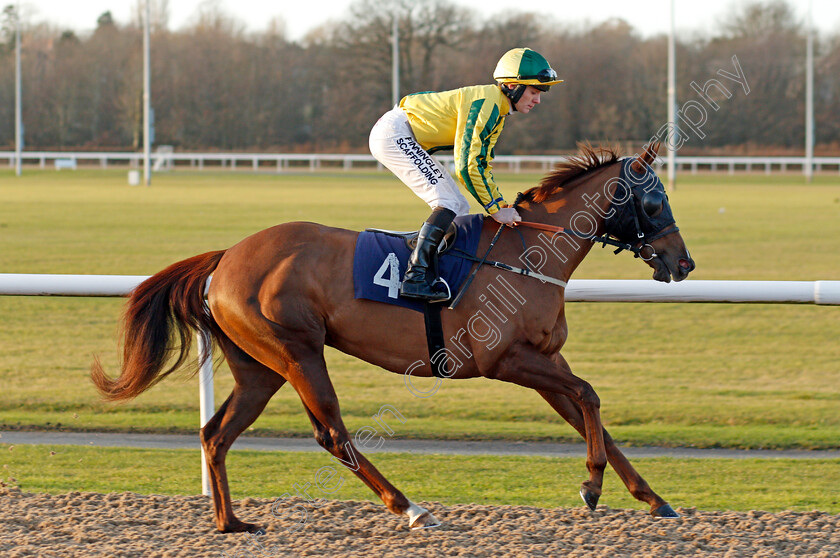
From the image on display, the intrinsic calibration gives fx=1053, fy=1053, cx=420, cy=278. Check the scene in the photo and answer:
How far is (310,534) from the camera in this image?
3.69m

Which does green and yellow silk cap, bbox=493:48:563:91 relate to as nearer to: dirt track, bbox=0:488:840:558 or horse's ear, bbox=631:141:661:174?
Answer: horse's ear, bbox=631:141:661:174

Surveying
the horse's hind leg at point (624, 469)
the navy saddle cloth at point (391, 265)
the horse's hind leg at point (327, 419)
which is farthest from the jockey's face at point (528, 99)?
the horse's hind leg at point (327, 419)

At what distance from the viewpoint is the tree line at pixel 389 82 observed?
151 feet

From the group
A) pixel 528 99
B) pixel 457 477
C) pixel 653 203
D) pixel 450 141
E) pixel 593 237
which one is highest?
pixel 528 99

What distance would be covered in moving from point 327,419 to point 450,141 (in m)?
1.20

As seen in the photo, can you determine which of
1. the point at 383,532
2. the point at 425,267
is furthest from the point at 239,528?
the point at 425,267

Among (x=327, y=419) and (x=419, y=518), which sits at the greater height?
(x=327, y=419)

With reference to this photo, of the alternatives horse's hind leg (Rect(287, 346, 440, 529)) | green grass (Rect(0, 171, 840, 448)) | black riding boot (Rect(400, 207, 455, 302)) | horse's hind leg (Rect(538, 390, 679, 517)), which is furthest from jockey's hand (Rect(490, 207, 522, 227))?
green grass (Rect(0, 171, 840, 448))

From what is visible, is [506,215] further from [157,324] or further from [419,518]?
[157,324]

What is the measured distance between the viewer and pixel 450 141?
417 cm

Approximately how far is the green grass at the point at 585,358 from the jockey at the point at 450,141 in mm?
2198

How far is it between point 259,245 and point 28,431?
2.65 meters

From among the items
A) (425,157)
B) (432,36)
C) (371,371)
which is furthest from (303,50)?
(425,157)

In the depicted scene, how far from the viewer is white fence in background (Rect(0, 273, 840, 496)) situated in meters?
4.22
